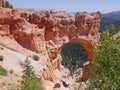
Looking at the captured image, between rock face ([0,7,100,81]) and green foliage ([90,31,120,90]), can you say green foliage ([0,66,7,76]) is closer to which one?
rock face ([0,7,100,81])

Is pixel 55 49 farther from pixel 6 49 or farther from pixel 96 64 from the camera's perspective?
pixel 96 64

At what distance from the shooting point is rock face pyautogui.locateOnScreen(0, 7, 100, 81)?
4944 centimetres

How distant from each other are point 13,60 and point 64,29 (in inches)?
626

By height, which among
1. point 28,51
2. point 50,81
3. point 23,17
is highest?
point 23,17

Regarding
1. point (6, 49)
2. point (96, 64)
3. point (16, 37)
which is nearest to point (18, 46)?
point (16, 37)

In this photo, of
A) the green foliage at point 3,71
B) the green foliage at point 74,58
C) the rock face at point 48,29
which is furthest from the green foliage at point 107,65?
the green foliage at point 74,58

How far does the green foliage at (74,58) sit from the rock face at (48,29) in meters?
27.9

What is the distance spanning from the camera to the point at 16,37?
49.7 meters

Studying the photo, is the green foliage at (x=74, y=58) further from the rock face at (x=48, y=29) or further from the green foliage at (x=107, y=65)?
the green foliage at (x=107, y=65)

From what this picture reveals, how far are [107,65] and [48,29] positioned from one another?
118 feet

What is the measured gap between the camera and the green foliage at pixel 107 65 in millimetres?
18263

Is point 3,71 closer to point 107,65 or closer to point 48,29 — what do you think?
point 48,29

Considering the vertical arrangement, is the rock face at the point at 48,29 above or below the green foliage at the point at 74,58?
above

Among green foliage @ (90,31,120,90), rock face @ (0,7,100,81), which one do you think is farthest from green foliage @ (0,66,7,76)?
green foliage @ (90,31,120,90)
